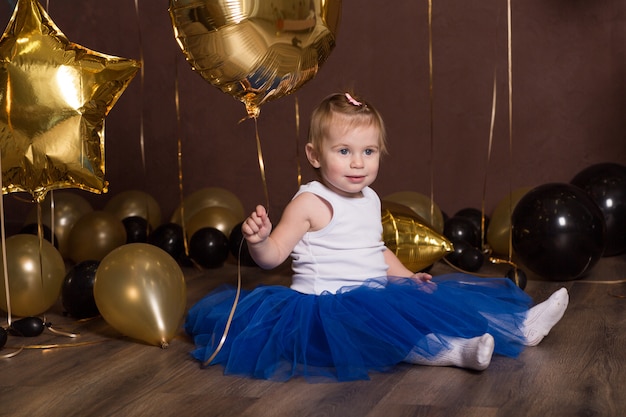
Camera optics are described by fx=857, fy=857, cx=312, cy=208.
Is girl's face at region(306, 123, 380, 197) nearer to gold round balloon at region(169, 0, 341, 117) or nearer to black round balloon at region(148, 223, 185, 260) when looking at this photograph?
gold round balloon at region(169, 0, 341, 117)

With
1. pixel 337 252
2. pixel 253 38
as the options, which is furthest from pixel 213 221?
pixel 253 38

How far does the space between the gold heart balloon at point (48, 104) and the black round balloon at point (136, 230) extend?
1.13 m

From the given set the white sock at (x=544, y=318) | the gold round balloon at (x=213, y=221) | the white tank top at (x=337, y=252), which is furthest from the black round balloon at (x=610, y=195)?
the gold round balloon at (x=213, y=221)

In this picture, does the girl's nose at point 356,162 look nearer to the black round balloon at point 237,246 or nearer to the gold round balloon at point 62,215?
the black round balloon at point 237,246

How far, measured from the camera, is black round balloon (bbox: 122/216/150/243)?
345 centimetres

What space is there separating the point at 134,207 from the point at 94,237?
60 centimetres

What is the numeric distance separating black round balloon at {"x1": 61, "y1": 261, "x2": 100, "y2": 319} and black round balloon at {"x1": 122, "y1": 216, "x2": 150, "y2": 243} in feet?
2.94

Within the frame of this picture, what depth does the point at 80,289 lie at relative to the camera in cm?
250

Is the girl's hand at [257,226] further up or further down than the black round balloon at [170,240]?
further up

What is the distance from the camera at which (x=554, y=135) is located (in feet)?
12.6

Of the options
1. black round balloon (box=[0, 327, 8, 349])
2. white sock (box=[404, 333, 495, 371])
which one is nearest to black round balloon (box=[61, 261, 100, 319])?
black round balloon (box=[0, 327, 8, 349])

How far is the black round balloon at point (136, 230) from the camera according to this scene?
11.3 ft

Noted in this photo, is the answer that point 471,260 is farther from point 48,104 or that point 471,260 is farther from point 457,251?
point 48,104

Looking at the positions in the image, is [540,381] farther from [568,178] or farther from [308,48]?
[568,178]
